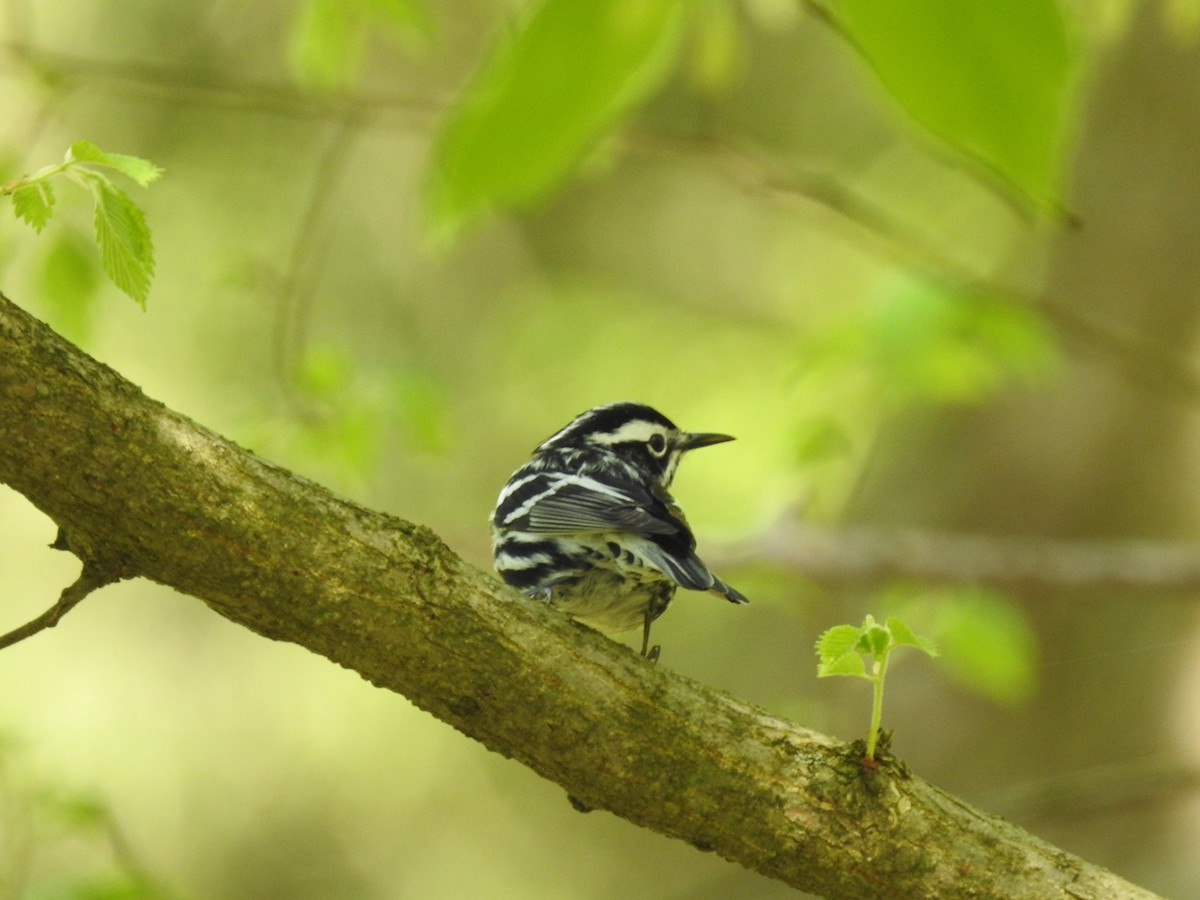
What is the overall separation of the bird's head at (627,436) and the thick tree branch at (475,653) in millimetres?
1573

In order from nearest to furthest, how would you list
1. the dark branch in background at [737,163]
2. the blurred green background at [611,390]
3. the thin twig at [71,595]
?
the thin twig at [71,595]
the dark branch in background at [737,163]
the blurred green background at [611,390]

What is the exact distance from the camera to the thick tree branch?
1.97m

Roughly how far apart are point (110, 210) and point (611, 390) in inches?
272

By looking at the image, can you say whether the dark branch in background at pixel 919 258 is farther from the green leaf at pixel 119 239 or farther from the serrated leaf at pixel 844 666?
the green leaf at pixel 119 239

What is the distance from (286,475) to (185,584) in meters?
0.25

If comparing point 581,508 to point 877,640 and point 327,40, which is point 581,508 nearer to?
point 877,640

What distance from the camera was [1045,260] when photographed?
6.46 meters

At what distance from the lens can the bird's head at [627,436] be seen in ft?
Answer: 12.9

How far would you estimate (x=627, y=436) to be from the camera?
3.99m

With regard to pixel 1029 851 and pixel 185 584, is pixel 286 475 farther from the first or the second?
pixel 1029 851

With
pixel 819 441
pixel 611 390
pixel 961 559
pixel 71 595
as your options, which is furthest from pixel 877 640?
pixel 611 390

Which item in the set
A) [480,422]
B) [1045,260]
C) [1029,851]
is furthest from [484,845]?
[1029,851]

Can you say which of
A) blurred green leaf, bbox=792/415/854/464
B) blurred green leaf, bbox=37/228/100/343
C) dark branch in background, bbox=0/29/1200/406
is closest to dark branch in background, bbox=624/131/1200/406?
dark branch in background, bbox=0/29/1200/406

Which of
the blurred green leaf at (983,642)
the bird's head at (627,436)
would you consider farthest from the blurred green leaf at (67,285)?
the blurred green leaf at (983,642)
